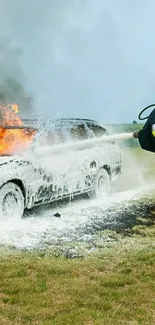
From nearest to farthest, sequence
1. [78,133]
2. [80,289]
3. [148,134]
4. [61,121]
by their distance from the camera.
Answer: [148,134], [80,289], [61,121], [78,133]

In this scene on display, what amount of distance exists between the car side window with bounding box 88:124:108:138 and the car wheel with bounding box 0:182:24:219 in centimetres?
302

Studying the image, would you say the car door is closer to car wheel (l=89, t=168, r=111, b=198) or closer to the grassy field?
car wheel (l=89, t=168, r=111, b=198)

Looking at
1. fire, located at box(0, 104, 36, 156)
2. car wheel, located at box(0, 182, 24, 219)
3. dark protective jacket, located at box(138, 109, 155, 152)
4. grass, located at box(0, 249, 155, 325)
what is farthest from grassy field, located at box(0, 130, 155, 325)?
fire, located at box(0, 104, 36, 156)

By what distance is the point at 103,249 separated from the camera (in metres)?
6.24

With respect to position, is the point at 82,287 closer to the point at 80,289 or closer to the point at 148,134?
the point at 80,289

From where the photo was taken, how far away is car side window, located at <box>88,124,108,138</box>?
34.9 ft

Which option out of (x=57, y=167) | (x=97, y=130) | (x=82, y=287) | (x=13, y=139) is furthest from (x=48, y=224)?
(x=97, y=130)

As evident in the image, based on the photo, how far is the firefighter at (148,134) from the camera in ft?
8.33

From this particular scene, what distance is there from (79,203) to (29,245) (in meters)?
3.68

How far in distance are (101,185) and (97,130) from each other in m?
1.24

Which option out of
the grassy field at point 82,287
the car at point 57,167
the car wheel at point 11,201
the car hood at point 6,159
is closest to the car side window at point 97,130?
the car at point 57,167

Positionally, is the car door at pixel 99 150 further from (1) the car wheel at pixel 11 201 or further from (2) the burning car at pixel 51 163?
(1) the car wheel at pixel 11 201

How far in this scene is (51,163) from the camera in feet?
29.0

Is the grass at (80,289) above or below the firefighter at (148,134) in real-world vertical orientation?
below
